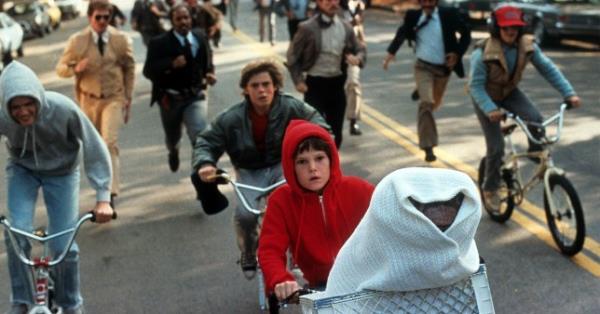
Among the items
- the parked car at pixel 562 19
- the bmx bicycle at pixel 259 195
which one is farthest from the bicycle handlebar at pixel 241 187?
the parked car at pixel 562 19

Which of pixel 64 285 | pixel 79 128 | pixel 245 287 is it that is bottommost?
pixel 245 287

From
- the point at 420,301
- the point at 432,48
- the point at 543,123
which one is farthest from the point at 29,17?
the point at 420,301

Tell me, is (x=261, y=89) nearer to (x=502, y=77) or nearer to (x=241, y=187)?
(x=241, y=187)

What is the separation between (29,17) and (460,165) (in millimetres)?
28251

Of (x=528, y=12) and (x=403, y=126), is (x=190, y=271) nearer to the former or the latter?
(x=403, y=126)

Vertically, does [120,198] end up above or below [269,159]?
below

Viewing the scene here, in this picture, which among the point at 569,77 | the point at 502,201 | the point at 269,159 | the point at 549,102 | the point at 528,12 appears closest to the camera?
the point at 269,159

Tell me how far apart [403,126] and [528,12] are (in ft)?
37.2

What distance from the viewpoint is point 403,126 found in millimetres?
14297

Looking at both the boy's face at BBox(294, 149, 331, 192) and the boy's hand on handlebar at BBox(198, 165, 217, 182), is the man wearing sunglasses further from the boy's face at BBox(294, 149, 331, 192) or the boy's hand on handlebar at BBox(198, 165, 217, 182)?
the boy's face at BBox(294, 149, 331, 192)

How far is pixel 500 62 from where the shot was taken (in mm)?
8695

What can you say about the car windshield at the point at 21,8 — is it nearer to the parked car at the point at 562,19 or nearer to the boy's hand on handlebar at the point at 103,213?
the parked car at the point at 562,19

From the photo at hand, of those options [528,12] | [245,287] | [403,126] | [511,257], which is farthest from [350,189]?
[528,12]

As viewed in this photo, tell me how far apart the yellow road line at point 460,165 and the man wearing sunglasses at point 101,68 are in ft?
11.5
